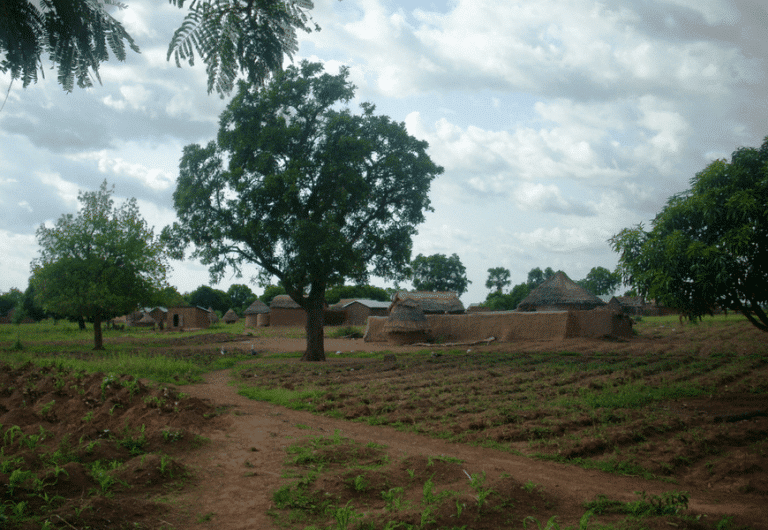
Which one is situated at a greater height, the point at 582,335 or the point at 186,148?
the point at 186,148

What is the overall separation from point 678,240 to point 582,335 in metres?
16.9

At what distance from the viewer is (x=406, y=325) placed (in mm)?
26141

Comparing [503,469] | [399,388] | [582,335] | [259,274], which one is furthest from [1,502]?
[582,335]

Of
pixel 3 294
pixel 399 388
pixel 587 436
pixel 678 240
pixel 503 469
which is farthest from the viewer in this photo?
pixel 3 294

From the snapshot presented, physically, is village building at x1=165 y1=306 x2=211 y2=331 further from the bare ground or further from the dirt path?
the dirt path

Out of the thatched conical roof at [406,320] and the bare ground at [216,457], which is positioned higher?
the thatched conical roof at [406,320]

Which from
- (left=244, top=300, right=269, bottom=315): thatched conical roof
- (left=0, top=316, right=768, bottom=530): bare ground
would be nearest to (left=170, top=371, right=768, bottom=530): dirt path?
(left=0, top=316, right=768, bottom=530): bare ground

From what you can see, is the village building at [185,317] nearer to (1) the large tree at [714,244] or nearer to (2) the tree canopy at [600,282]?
(1) the large tree at [714,244]

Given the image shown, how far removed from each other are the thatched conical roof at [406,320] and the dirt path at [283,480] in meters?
18.1

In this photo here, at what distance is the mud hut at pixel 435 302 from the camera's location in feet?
123

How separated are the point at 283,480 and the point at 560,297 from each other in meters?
27.8

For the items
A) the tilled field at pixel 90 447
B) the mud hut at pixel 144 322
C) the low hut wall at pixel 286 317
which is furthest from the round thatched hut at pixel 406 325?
the mud hut at pixel 144 322

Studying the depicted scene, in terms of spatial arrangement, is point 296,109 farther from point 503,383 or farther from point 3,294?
point 3,294

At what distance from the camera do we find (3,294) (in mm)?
63469
